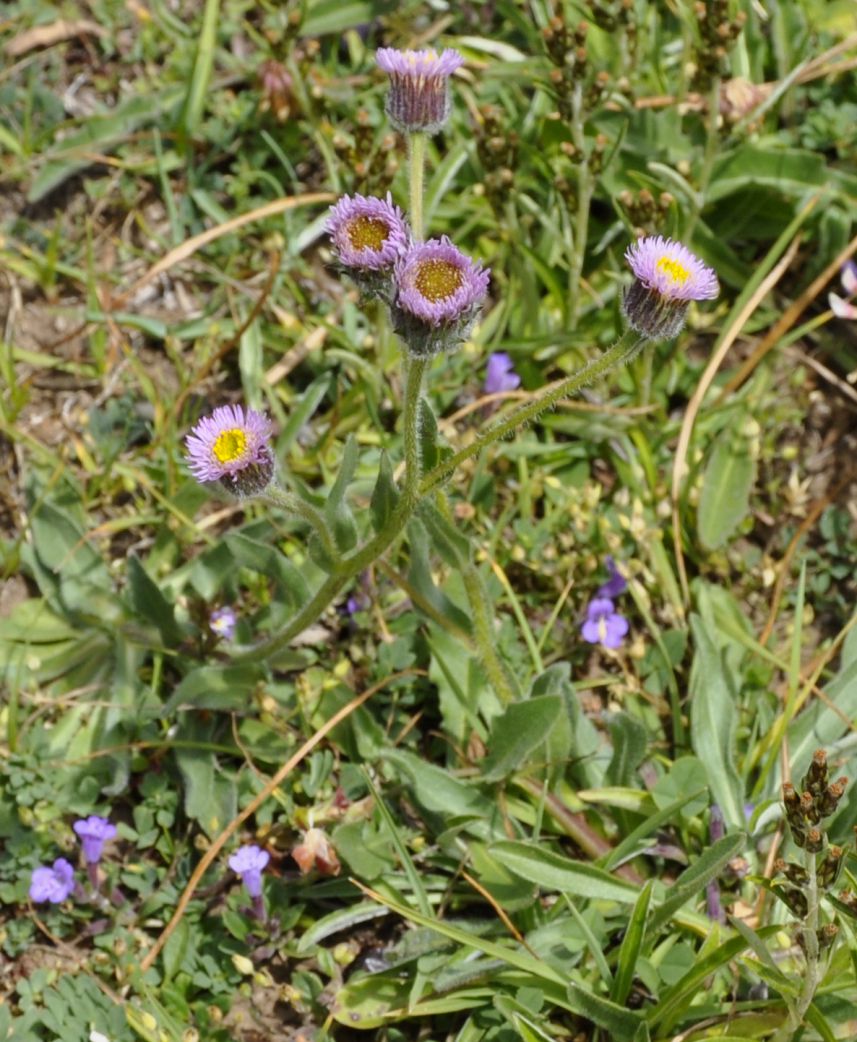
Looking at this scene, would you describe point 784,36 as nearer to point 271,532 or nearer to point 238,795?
point 271,532

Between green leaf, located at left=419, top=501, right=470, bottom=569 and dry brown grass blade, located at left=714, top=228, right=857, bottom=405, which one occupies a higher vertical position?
green leaf, located at left=419, top=501, right=470, bottom=569

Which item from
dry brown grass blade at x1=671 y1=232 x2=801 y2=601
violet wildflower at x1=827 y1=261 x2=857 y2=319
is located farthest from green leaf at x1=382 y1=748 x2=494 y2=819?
violet wildflower at x1=827 y1=261 x2=857 y2=319

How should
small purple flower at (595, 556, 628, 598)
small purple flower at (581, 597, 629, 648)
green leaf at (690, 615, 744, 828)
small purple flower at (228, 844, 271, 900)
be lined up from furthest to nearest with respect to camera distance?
small purple flower at (595, 556, 628, 598) → small purple flower at (581, 597, 629, 648) → green leaf at (690, 615, 744, 828) → small purple flower at (228, 844, 271, 900)

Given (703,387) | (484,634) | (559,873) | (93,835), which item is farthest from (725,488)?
(93,835)

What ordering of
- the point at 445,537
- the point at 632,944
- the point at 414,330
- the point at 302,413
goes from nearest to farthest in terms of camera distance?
the point at 414,330 → the point at 632,944 → the point at 445,537 → the point at 302,413

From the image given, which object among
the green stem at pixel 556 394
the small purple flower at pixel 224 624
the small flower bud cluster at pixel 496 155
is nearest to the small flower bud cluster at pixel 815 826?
the green stem at pixel 556 394

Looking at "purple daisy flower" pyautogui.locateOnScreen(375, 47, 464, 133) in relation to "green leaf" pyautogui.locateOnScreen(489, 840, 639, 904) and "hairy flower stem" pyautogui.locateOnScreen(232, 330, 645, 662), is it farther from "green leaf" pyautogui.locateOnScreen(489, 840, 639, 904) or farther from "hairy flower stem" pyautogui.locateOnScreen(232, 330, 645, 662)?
"green leaf" pyautogui.locateOnScreen(489, 840, 639, 904)

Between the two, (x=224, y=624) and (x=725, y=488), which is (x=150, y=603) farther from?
(x=725, y=488)
